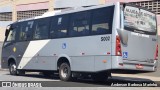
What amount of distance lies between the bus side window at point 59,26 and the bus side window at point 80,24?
1.59ft

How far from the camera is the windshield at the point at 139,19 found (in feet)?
51.1

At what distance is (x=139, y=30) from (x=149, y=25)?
32.3 inches

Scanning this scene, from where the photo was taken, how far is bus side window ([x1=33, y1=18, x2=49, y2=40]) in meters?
19.6

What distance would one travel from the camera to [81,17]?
17312 millimetres

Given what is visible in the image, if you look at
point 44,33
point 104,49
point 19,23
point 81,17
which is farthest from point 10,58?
point 104,49

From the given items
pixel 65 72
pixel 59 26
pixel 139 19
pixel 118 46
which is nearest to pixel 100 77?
pixel 65 72

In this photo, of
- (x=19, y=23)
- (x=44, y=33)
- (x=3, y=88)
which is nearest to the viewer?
(x=3, y=88)

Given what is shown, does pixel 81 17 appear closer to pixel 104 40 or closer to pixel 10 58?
pixel 104 40

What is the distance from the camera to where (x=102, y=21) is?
15.9 metres

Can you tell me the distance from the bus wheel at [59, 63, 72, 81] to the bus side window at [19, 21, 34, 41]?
3.67 meters

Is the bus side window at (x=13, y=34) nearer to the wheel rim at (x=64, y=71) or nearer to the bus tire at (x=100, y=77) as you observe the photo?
the wheel rim at (x=64, y=71)

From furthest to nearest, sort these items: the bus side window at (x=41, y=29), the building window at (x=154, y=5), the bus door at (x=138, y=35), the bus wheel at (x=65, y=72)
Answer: the building window at (x=154, y=5), the bus side window at (x=41, y=29), the bus wheel at (x=65, y=72), the bus door at (x=138, y=35)

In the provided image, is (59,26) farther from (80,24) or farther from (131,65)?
(131,65)

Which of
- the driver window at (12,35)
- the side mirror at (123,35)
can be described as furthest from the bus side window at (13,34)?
the side mirror at (123,35)
